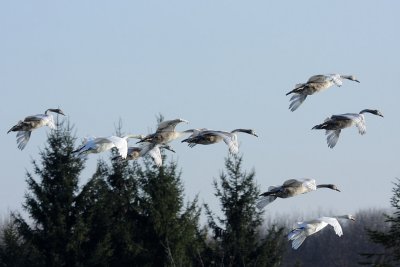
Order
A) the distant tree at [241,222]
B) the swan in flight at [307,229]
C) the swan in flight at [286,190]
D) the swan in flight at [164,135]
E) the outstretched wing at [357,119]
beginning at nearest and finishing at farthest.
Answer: the swan in flight at [307,229]
the swan in flight at [286,190]
the outstretched wing at [357,119]
the swan in flight at [164,135]
the distant tree at [241,222]

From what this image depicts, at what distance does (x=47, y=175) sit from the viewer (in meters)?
46.0

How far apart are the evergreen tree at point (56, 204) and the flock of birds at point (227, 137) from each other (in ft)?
59.0

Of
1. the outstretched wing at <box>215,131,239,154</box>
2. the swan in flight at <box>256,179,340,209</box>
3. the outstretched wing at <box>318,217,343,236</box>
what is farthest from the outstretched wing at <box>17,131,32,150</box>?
the outstretched wing at <box>318,217,343,236</box>

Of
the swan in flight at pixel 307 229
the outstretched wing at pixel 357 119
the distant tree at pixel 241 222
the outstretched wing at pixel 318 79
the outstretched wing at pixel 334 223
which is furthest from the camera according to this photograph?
the distant tree at pixel 241 222

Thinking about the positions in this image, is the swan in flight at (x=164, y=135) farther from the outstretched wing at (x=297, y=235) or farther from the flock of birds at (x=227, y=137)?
the outstretched wing at (x=297, y=235)

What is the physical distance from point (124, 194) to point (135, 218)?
157 cm

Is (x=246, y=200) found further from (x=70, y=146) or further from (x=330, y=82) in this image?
(x=330, y=82)

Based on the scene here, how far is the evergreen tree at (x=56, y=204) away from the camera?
148ft

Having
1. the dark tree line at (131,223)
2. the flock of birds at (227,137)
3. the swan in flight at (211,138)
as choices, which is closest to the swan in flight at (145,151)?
the flock of birds at (227,137)

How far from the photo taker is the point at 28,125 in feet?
86.1

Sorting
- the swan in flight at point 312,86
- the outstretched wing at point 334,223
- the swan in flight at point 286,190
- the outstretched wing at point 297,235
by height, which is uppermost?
the swan in flight at point 312,86

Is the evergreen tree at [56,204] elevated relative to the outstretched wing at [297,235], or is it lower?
elevated

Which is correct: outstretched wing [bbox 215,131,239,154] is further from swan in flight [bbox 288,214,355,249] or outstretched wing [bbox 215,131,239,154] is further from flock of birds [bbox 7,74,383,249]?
swan in flight [bbox 288,214,355,249]

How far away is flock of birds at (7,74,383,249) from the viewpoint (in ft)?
78.2
